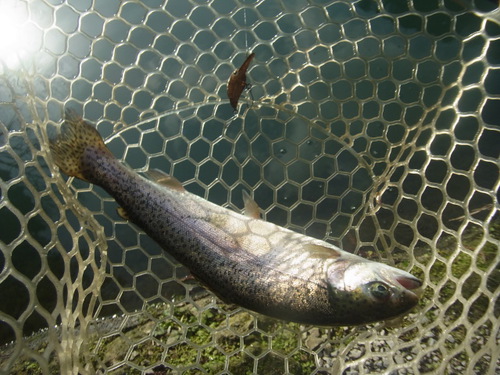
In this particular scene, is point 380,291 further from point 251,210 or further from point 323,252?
point 251,210

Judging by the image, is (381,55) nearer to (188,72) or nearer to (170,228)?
(188,72)

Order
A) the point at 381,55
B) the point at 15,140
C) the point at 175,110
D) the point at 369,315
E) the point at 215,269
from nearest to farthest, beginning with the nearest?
the point at 369,315, the point at 215,269, the point at 381,55, the point at 175,110, the point at 15,140

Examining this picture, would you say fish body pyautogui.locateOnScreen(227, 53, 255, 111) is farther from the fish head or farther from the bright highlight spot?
the fish head

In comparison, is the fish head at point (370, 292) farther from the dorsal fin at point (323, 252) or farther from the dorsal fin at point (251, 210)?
the dorsal fin at point (251, 210)

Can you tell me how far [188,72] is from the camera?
4.62 metres

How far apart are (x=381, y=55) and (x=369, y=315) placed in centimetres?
250

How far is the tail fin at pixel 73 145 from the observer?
2.87 meters

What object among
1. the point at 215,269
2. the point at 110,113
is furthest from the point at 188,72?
the point at 215,269

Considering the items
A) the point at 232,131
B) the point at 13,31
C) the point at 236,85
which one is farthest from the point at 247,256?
the point at 13,31

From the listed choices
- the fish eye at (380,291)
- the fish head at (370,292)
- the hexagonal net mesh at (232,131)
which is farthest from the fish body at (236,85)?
A: the fish eye at (380,291)

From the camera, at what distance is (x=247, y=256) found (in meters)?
2.53

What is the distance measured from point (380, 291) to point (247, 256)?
82cm

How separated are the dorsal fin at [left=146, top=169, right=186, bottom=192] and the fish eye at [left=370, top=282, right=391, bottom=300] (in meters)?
1.41

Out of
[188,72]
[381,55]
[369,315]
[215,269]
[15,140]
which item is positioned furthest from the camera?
[15,140]
